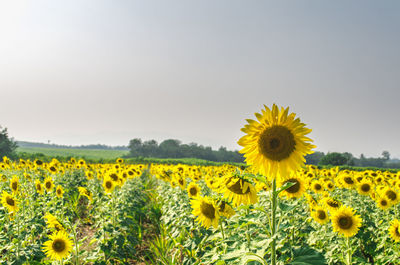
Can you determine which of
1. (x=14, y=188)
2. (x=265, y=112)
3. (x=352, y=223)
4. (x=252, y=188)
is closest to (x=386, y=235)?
(x=352, y=223)

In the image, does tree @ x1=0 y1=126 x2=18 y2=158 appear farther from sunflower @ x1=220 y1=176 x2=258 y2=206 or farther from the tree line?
the tree line

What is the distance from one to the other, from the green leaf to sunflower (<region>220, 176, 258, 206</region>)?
2.39ft

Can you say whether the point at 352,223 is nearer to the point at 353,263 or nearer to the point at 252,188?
the point at 353,263

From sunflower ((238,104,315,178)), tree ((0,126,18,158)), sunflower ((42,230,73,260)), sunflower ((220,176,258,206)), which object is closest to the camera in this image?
sunflower ((238,104,315,178))

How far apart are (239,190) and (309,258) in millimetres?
870

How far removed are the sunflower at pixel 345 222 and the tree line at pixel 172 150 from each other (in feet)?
253

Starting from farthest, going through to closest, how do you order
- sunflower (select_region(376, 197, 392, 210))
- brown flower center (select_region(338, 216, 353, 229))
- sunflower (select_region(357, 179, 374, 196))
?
sunflower (select_region(357, 179, 374, 196))
sunflower (select_region(376, 197, 392, 210))
brown flower center (select_region(338, 216, 353, 229))

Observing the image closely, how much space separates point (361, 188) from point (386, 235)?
1.67m

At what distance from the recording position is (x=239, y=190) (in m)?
2.62

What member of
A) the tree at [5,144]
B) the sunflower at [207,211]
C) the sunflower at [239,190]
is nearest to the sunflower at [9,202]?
the sunflower at [207,211]

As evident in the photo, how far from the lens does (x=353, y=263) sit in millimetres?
4172

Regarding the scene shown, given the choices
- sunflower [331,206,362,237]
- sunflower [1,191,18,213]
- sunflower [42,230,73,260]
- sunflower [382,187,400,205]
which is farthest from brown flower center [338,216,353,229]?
sunflower [1,191,18,213]

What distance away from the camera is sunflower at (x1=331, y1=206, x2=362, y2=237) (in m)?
3.91

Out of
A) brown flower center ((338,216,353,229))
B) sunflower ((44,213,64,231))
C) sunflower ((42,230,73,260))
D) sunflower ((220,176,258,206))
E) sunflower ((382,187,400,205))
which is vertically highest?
sunflower ((220,176,258,206))
